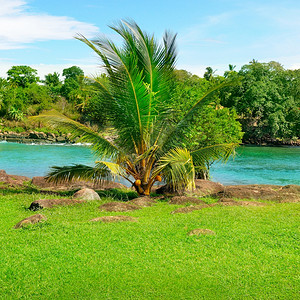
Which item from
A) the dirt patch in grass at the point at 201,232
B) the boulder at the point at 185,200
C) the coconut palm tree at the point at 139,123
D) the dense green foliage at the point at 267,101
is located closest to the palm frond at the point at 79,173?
the coconut palm tree at the point at 139,123

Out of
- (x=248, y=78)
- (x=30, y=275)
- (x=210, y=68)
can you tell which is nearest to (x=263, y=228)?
(x=30, y=275)

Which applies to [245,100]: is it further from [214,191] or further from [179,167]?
[179,167]

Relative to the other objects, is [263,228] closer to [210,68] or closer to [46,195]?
[46,195]

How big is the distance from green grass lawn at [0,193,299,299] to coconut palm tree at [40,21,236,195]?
3386mm

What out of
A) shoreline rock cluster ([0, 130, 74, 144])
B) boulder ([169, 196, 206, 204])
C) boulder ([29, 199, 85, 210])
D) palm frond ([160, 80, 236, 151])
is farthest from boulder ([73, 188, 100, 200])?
shoreline rock cluster ([0, 130, 74, 144])

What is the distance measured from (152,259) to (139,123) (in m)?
6.59

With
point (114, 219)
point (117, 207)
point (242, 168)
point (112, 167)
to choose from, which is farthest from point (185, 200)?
point (242, 168)

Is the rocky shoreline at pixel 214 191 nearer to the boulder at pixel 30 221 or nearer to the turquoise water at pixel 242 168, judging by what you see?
the boulder at pixel 30 221

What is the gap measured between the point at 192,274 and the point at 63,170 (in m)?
7.70

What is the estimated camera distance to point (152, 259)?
19.9ft

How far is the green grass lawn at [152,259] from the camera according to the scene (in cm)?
513

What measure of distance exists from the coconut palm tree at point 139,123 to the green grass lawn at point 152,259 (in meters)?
3.39

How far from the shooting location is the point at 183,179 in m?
12.1

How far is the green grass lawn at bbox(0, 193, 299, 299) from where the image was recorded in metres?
5.13
